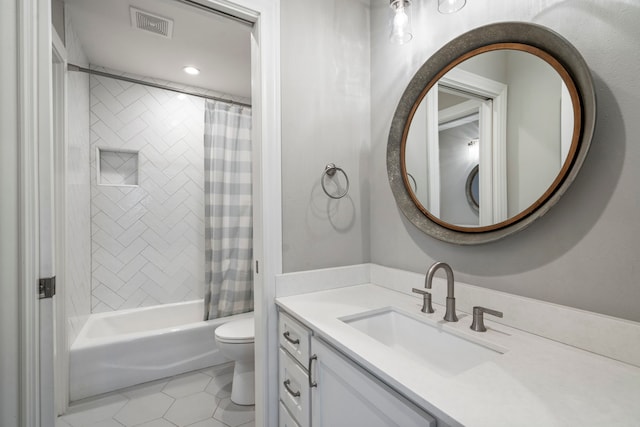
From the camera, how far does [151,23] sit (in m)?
1.89

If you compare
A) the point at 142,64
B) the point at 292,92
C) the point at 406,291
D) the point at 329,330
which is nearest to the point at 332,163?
the point at 292,92

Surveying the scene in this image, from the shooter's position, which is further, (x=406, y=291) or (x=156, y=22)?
(x=156, y=22)

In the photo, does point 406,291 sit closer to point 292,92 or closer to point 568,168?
point 568,168

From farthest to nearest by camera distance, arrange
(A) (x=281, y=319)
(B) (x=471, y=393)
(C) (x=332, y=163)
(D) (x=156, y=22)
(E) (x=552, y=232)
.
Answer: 1. (D) (x=156, y=22)
2. (C) (x=332, y=163)
3. (A) (x=281, y=319)
4. (E) (x=552, y=232)
5. (B) (x=471, y=393)

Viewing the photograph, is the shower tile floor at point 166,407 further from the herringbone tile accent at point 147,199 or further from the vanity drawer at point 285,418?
the herringbone tile accent at point 147,199

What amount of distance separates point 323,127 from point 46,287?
4.27 ft

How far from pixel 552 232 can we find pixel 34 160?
1689 millimetres

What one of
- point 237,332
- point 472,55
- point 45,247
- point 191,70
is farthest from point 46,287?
point 191,70

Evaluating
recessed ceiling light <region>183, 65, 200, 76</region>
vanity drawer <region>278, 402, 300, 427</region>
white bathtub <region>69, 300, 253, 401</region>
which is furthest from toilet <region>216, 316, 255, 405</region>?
recessed ceiling light <region>183, 65, 200, 76</region>

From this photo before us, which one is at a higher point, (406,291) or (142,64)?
(142,64)

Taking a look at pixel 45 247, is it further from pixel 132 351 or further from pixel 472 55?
pixel 472 55

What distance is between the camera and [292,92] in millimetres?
1411

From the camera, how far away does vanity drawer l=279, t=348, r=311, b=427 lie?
107cm

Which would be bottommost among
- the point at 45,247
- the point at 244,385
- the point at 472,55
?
the point at 244,385
